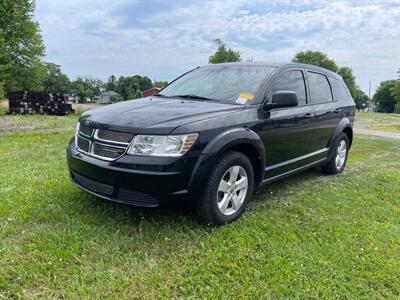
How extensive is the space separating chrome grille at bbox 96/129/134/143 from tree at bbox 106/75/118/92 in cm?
9574

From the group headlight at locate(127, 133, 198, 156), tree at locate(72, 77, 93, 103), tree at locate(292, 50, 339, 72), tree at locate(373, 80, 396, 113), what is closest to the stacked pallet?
headlight at locate(127, 133, 198, 156)

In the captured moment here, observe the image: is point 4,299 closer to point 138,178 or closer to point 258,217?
point 138,178

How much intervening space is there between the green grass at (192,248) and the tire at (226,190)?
128 millimetres

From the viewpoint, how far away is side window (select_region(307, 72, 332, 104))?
4.64 meters

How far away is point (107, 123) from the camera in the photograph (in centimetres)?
297

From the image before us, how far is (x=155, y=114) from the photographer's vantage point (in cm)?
304

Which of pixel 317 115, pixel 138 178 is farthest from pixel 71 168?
pixel 317 115

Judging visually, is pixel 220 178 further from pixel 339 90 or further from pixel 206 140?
pixel 339 90

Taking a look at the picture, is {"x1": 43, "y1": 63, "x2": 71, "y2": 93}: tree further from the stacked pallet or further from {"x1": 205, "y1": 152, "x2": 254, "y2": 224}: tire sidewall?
{"x1": 205, "y1": 152, "x2": 254, "y2": 224}: tire sidewall

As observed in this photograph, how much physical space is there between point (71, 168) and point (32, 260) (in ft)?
3.52

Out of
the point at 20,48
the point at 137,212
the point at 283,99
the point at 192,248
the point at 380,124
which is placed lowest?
the point at 192,248

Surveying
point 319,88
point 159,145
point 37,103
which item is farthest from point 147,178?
point 37,103

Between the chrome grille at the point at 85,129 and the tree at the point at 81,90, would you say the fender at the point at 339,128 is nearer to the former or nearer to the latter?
the chrome grille at the point at 85,129

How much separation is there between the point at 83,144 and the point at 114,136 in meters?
0.53
